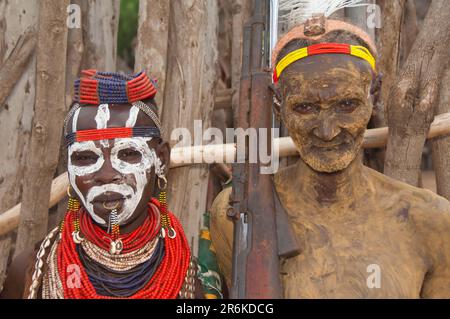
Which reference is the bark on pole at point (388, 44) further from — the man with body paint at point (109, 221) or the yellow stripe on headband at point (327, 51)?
the man with body paint at point (109, 221)

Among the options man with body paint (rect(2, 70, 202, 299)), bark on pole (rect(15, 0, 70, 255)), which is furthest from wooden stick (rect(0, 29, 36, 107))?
man with body paint (rect(2, 70, 202, 299))

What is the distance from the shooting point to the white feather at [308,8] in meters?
3.01

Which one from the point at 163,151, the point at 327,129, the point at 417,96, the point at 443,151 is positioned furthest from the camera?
the point at 443,151

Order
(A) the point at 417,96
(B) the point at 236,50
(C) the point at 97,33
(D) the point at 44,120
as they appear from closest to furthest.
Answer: (A) the point at 417,96 < (D) the point at 44,120 < (C) the point at 97,33 < (B) the point at 236,50

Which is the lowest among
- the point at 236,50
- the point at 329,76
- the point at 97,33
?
the point at 329,76

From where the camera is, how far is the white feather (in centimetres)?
301

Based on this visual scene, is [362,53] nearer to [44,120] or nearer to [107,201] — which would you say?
[107,201]

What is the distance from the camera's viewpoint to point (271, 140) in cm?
287

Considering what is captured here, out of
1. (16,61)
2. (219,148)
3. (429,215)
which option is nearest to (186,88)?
(219,148)

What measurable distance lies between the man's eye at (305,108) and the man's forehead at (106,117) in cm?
67

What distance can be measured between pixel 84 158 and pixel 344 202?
1.09 metres

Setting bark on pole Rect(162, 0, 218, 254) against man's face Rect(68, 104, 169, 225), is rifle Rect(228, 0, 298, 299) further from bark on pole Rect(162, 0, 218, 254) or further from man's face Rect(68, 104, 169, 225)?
bark on pole Rect(162, 0, 218, 254)

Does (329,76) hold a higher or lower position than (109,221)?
higher

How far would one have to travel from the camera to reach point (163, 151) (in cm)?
322
